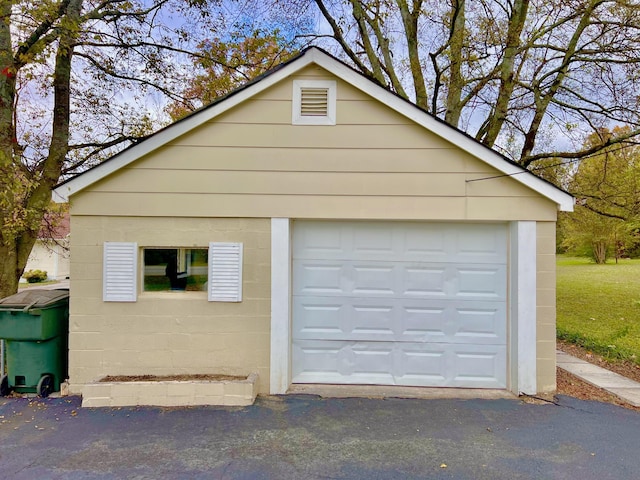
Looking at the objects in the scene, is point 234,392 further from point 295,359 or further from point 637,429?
point 637,429

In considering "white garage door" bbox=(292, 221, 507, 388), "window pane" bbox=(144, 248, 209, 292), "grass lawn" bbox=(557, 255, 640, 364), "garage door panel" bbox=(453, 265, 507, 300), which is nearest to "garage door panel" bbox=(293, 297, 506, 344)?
"white garage door" bbox=(292, 221, 507, 388)

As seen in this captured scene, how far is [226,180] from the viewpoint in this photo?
491 cm

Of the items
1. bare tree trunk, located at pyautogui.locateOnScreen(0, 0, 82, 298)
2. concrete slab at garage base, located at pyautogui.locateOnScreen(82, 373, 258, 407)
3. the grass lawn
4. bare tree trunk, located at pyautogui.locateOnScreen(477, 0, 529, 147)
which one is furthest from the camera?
bare tree trunk, located at pyautogui.locateOnScreen(477, 0, 529, 147)

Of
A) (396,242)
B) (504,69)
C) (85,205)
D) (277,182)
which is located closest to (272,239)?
(277,182)

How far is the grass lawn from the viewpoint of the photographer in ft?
24.2

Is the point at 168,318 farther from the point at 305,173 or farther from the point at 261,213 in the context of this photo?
the point at 305,173

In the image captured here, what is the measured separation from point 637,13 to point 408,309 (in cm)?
678

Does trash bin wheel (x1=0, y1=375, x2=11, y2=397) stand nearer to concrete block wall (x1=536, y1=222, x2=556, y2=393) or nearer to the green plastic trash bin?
the green plastic trash bin

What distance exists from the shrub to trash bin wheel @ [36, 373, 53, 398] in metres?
20.5

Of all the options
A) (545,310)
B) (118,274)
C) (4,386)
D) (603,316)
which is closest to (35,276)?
(4,386)

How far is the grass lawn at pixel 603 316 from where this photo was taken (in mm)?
7363

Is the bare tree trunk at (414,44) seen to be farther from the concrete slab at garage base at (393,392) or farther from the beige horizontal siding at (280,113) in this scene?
the concrete slab at garage base at (393,392)

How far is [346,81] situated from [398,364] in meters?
3.56

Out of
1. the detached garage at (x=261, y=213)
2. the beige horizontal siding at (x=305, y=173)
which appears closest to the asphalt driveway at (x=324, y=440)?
the detached garage at (x=261, y=213)
